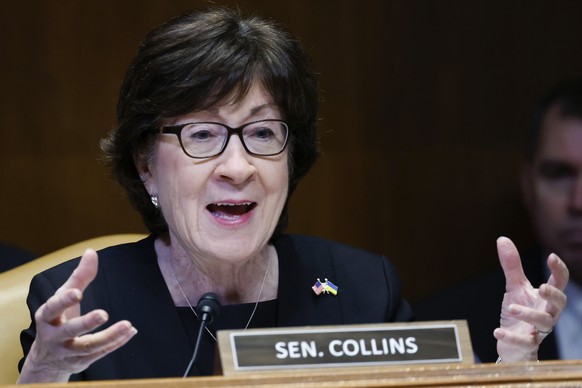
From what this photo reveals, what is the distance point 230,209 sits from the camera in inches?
86.0

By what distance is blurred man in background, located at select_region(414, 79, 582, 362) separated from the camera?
3.04 m

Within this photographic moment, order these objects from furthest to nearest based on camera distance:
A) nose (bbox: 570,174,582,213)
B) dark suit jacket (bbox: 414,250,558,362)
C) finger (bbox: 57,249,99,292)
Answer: nose (bbox: 570,174,582,213) < dark suit jacket (bbox: 414,250,558,362) < finger (bbox: 57,249,99,292)

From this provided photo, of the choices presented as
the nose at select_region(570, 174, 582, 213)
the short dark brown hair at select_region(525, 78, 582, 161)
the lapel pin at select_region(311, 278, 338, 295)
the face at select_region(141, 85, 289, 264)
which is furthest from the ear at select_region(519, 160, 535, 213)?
the face at select_region(141, 85, 289, 264)

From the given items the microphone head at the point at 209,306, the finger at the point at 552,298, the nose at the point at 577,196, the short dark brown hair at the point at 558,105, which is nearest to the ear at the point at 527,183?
the short dark brown hair at the point at 558,105

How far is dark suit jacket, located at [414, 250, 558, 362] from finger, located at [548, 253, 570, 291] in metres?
1.08

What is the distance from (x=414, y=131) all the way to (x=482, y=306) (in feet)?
2.63

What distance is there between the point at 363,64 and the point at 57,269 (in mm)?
1700

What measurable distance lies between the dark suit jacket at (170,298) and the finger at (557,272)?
471 millimetres

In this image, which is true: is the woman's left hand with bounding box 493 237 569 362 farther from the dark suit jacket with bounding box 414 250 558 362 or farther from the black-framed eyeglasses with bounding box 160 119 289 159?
the dark suit jacket with bounding box 414 250 558 362

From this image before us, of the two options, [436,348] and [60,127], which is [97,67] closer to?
[60,127]

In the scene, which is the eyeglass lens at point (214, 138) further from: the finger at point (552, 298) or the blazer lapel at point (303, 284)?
the finger at point (552, 298)

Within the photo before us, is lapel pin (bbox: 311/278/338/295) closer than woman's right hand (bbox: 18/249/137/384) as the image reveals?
No

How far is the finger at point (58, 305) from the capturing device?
5.43 ft

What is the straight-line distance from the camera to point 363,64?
142 inches
